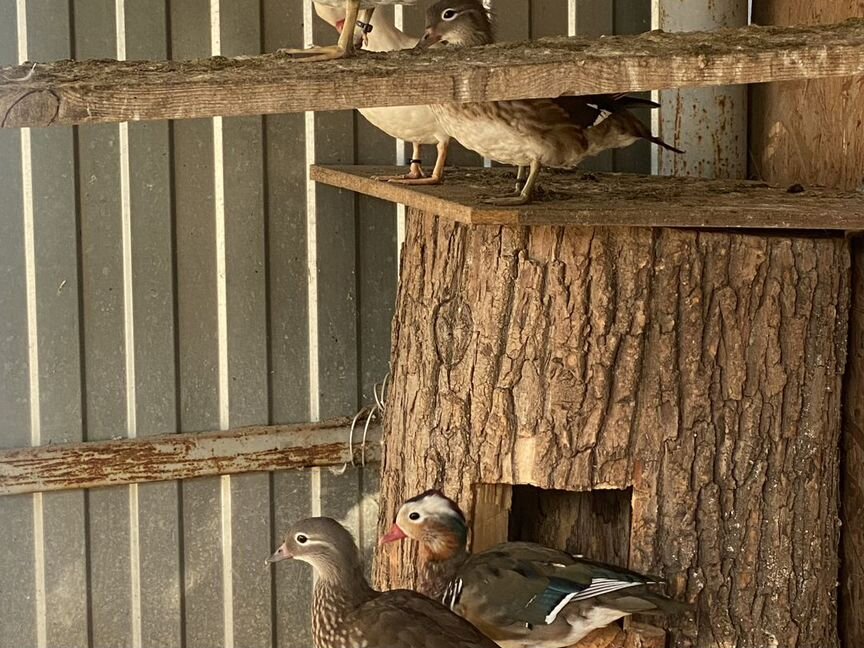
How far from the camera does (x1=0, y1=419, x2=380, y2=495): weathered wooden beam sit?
13.3 feet

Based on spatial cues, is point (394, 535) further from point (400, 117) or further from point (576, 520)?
point (400, 117)

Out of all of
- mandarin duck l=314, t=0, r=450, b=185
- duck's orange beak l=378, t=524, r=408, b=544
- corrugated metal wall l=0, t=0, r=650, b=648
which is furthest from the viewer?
corrugated metal wall l=0, t=0, r=650, b=648

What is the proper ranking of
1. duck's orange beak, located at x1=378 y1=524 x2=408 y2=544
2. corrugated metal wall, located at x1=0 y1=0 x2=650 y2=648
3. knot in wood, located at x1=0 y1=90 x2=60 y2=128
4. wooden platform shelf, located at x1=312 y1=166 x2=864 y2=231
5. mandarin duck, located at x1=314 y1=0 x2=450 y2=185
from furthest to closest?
corrugated metal wall, located at x1=0 y1=0 x2=650 y2=648, mandarin duck, located at x1=314 y1=0 x2=450 y2=185, duck's orange beak, located at x1=378 y1=524 x2=408 y2=544, wooden platform shelf, located at x1=312 y1=166 x2=864 y2=231, knot in wood, located at x1=0 y1=90 x2=60 y2=128

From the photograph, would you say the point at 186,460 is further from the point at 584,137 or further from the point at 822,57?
the point at 822,57

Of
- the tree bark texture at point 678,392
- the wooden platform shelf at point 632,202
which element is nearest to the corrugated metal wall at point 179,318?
the wooden platform shelf at point 632,202

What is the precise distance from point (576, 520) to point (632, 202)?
0.94 metres

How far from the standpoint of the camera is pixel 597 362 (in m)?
3.29

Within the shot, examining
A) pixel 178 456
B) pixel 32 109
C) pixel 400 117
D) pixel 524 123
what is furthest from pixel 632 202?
pixel 178 456

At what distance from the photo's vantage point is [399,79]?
2.45 meters

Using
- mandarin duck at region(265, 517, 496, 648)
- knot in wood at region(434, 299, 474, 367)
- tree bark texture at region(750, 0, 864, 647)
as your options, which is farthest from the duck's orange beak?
tree bark texture at region(750, 0, 864, 647)

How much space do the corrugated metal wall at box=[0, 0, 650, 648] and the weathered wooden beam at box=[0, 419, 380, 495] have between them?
2.2 inches

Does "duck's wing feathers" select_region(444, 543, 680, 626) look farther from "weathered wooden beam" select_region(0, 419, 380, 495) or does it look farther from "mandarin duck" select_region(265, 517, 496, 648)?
"weathered wooden beam" select_region(0, 419, 380, 495)

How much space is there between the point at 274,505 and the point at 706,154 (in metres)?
1.70

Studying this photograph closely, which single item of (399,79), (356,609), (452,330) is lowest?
(356,609)
